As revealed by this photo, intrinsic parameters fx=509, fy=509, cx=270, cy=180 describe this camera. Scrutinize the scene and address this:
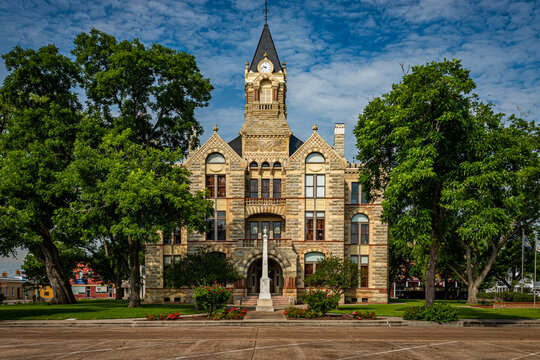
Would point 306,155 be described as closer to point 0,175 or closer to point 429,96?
point 429,96

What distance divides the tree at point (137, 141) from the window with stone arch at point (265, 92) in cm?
1207

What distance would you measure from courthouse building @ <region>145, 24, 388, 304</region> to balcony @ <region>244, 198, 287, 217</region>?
3.4 inches

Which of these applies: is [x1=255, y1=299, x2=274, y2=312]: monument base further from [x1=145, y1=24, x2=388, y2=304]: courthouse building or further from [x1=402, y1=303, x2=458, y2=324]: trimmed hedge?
[x1=402, y1=303, x2=458, y2=324]: trimmed hedge

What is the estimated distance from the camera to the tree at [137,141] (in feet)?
96.2

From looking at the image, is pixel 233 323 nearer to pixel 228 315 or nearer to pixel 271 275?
pixel 228 315

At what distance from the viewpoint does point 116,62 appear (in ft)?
112

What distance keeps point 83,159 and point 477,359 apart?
78.5 ft

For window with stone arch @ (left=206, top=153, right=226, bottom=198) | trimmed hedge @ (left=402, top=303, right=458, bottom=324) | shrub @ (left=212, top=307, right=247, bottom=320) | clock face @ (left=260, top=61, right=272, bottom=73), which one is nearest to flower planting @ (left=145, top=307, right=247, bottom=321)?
shrub @ (left=212, top=307, right=247, bottom=320)

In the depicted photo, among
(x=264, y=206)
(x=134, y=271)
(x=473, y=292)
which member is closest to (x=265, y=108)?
(x=264, y=206)

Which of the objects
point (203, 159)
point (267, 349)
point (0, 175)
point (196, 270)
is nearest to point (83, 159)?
point (0, 175)

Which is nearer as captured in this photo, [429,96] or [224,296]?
[429,96]

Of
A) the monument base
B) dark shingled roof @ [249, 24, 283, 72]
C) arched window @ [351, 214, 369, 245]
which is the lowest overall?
the monument base

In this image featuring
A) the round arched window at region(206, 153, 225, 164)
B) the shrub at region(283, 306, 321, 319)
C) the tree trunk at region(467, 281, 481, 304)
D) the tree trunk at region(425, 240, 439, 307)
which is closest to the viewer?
the shrub at region(283, 306, 321, 319)

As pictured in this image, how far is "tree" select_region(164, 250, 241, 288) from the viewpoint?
118 feet
